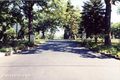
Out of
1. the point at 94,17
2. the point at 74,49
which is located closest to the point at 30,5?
the point at 74,49

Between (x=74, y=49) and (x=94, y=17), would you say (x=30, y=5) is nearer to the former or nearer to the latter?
(x=74, y=49)

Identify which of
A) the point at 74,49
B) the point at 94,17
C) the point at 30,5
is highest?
the point at 30,5

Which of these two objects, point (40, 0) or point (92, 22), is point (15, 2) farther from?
point (92, 22)

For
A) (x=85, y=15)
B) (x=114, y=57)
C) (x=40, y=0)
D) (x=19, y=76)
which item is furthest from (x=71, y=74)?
(x=85, y=15)

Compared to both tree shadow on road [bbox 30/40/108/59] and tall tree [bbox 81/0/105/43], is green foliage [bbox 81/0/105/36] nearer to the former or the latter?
tall tree [bbox 81/0/105/43]

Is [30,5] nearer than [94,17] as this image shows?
Yes

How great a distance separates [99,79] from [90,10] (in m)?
18.9

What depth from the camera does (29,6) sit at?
1684 cm

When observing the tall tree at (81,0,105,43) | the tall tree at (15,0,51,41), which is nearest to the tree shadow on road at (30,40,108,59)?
the tall tree at (15,0,51,41)

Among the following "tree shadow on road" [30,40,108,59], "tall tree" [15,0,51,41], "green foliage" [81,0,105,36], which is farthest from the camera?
"green foliage" [81,0,105,36]

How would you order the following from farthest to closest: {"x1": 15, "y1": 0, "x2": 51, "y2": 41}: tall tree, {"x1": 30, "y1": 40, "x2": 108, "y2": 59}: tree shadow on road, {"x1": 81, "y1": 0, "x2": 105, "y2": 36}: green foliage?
{"x1": 81, "y1": 0, "x2": 105, "y2": 36}: green foliage < {"x1": 15, "y1": 0, "x2": 51, "y2": 41}: tall tree < {"x1": 30, "y1": 40, "x2": 108, "y2": 59}: tree shadow on road

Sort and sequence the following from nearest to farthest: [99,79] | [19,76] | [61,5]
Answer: [99,79] → [19,76] → [61,5]

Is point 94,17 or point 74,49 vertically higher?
point 94,17

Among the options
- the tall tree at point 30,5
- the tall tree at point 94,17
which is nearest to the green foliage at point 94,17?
the tall tree at point 94,17
